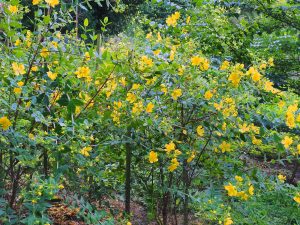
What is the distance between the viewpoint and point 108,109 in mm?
1880

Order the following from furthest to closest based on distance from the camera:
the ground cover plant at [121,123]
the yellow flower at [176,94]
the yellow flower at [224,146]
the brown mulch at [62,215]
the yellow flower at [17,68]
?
the brown mulch at [62,215] → the yellow flower at [224,146] → the yellow flower at [176,94] → the ground cover plant at [121,123] → the yellow flower at [17,68]

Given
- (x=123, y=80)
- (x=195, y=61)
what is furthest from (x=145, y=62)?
(x=195, y=61)

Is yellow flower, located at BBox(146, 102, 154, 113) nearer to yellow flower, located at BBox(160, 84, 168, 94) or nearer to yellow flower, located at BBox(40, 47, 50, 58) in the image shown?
yellow flower, located at BBox(160, 84, 168, 94)

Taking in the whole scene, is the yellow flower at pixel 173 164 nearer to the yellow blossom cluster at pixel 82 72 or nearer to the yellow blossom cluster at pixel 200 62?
the yellow blossom cluster at pixel 200 62

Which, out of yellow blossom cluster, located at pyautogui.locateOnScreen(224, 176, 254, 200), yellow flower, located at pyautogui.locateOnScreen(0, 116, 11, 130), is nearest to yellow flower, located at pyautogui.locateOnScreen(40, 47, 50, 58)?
yellow flower, located at pyautogui.locateOnScreen(0, 116, 11, 130)

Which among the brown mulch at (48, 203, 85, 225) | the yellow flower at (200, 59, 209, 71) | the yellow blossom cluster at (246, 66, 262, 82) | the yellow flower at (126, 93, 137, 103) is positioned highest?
the yellow flower at (200, 59, 209, 71)

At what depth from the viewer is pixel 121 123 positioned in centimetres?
194

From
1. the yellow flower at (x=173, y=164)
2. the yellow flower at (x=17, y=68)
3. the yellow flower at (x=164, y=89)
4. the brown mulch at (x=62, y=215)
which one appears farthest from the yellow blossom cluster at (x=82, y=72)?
the brown mulch at (x=62, y=215)

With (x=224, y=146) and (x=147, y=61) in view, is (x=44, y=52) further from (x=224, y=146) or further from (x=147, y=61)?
(x=224, y=146)

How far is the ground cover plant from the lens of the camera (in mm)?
1522

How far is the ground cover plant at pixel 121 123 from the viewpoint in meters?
1.52

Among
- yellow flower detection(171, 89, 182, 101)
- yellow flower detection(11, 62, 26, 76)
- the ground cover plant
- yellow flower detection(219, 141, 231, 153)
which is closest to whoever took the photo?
yellow flower detection(11, 62, 26, 76)

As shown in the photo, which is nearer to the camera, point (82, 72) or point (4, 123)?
point (4, 123)

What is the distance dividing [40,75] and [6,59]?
14cm
